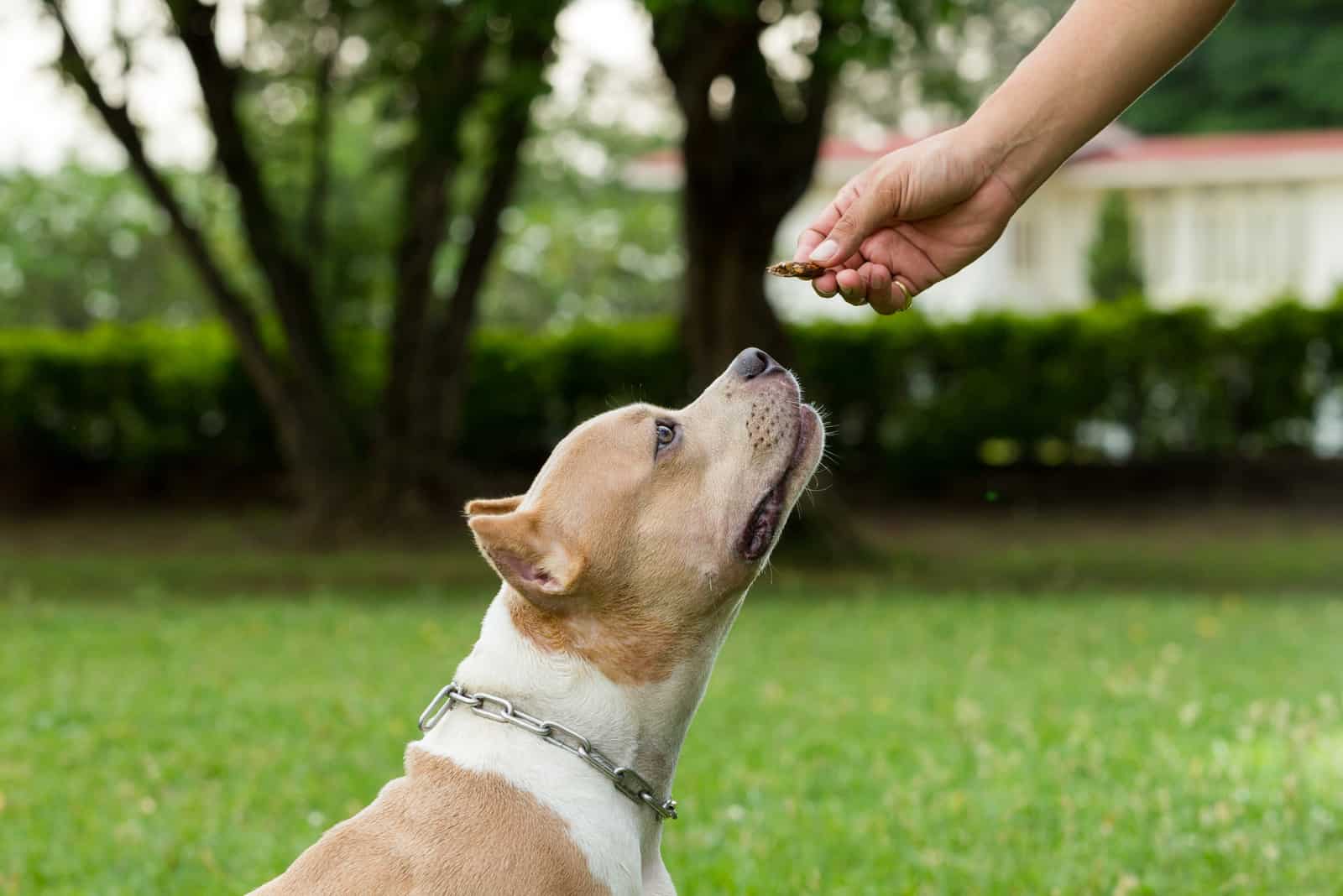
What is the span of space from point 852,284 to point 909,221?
23 centimetres

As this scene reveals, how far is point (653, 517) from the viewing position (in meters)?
3.52

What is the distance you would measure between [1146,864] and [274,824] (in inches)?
127

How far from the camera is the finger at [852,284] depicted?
3699 millimetres

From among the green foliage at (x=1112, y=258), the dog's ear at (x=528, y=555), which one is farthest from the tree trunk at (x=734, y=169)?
the green foliage at (x=1112, y=258)

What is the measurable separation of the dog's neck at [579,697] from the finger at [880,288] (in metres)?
0.99

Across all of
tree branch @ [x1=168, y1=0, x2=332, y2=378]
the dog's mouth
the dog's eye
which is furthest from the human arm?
tree branch @ [x1=168, y1=0, x2=332, y2=378]

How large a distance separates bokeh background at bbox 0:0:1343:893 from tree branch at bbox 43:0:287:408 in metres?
0.05

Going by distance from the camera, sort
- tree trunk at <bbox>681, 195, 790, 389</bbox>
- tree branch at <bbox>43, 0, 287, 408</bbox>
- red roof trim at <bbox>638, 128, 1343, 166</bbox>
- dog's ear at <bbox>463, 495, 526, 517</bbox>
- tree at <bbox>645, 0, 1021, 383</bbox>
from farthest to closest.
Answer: red roof trim at <bbox>638, 128, 1343, 166</bbox>, tree trunk at <bbox>681, 195, 790, 389</bbox>, tree branch at <bbox>43, 0, 287, 408</bbox>, tree at <bbox>645, 0, 1021, 383</bbox>, dog's ear at <bbox>463, 495, 526, 517</bbox>

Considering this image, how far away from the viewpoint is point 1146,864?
5.21m

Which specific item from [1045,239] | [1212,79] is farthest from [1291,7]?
[1045,239]

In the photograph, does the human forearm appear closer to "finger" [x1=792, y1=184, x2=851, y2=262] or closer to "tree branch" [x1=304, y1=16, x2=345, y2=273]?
"finger" [x1=792, y1=184, x2=851, y2=262]

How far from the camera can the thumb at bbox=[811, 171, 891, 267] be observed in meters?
3.61

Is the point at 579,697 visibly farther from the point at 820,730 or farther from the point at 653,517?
the point at 820,730

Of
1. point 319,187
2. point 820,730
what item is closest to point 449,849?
point 820,730
